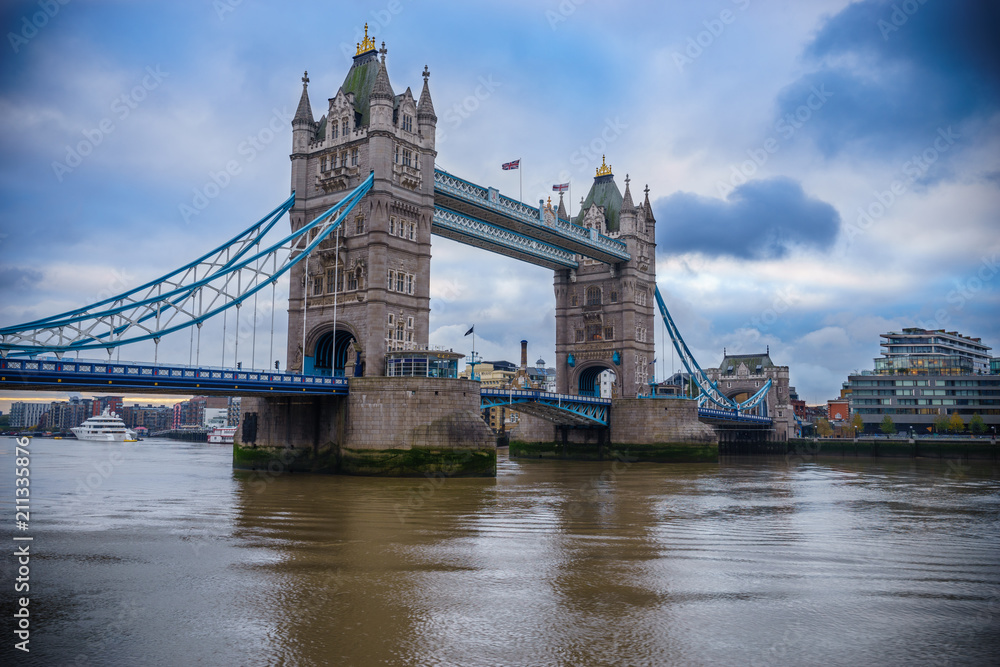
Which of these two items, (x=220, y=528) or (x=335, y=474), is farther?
(x=335, y=474)

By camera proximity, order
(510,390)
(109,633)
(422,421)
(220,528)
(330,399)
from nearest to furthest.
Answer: (109,633)
(220,528)
(422,421)
(330,399)
(510,390)

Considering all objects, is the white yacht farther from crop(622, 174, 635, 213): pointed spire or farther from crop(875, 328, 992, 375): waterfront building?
crop(875, 328, 992, 375): waterfront building

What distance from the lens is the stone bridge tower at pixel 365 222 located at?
4144 centimetres

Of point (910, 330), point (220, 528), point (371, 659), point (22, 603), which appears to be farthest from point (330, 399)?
point (910, 330)

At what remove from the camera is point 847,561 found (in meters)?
15.2

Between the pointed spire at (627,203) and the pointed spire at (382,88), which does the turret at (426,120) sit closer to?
the pointed spire at (382,88)

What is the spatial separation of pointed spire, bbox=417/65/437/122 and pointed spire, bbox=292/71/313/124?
6.91m

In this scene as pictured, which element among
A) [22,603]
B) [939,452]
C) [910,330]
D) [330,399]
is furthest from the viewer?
[910,330]

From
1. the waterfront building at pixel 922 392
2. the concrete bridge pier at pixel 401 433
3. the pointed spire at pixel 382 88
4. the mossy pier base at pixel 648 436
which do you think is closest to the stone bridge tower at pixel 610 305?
the mossy pier base at pixel 648 436

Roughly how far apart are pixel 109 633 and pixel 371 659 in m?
3.87

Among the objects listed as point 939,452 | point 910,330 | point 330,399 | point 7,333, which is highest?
point 910,330

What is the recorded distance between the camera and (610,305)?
6812 cm

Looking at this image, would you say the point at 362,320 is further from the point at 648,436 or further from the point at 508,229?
the point at 648,436

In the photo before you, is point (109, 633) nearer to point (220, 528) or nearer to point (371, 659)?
point (371, 659)
